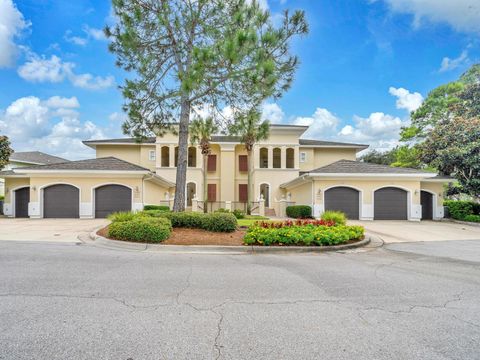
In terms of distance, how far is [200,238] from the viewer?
8.74 metres

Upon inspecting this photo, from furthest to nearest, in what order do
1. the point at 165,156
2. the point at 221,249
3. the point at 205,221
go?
the point at 165,156 < the point at 205,221 < the point at 221,249

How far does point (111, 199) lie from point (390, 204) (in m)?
19.2

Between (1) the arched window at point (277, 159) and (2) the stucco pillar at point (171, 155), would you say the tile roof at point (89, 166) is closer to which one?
(2) the stucco pillar at point (171, 155)

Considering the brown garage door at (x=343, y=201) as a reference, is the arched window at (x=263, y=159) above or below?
above

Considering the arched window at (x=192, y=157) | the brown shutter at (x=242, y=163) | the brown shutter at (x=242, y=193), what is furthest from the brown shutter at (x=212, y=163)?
the brown shutter at (x=242, y=193)

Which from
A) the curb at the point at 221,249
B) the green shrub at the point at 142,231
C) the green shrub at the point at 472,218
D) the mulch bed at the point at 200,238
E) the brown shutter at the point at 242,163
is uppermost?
the brown shutter at the point at 242,163

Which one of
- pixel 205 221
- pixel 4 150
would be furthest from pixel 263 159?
pixel 4 150

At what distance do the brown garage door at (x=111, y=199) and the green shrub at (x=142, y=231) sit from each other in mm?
9087

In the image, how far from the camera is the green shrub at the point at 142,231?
27.4 feet

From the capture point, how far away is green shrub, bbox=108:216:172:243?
27.4 ft

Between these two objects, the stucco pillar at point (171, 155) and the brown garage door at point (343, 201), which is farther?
the stucco pillar at point (171, 155)

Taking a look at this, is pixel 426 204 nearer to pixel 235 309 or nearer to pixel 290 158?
pixel 290 158

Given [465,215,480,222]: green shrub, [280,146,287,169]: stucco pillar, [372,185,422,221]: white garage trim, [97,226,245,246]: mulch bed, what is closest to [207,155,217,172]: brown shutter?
[280,146,287,169]: stucco pillar

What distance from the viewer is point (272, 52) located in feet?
31.6
